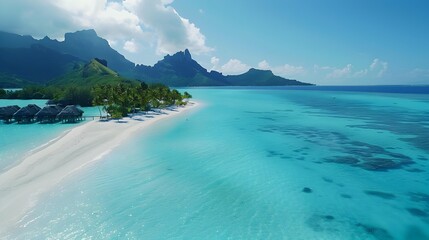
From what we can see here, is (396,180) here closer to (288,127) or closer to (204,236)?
(204,236)

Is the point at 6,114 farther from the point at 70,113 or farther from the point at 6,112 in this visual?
the point at 70,113

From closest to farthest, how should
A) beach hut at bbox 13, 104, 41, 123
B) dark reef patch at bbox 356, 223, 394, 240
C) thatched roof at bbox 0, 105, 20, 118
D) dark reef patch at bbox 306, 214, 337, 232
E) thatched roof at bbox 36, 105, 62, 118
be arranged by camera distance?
1. dark reef patch at bbox 356, 223, 394, 240
2. dark reef patch at bbox 306, 214, 337, 232
3. beach hut at bbox 13, 104, 41, 123
4. thatched roof at bbox 36, 105, 62, 118
5. thatched roof at bbox 0, 105, 20, 118

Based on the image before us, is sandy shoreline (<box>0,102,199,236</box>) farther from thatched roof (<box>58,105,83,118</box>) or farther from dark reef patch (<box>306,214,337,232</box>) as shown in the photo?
dark reef patch (<box>306,214,337,232</box>)

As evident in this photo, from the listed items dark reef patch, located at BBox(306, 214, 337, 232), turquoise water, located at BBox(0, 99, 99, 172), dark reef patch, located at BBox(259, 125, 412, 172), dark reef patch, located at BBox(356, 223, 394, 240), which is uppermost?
turquoise water, located at BBox(0, 99, 99, 172)

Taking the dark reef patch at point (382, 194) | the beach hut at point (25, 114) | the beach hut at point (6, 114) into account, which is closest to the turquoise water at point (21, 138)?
the beach hut at point (6, 114)

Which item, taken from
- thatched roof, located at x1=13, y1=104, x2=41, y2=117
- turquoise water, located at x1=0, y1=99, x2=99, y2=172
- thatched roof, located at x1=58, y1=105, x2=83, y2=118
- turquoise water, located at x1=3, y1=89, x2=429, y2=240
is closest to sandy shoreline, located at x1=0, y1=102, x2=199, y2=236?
turquoise water, located at x1=3, y1=89, x2=429, y2=240

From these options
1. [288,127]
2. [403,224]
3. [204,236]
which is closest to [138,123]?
[288,127]

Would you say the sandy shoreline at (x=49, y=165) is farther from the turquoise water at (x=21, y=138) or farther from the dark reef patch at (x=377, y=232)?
the dark reef patch at (x=377, y=232)
